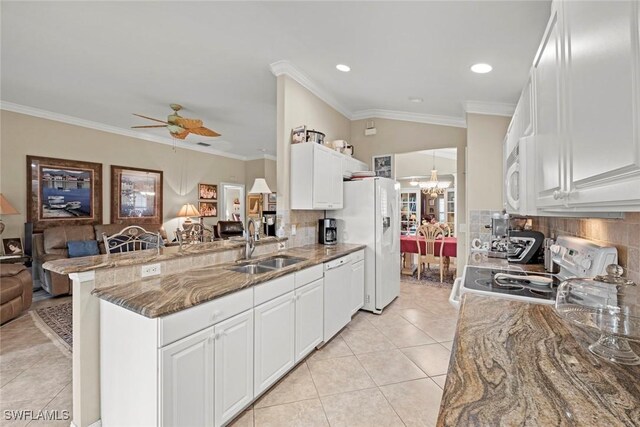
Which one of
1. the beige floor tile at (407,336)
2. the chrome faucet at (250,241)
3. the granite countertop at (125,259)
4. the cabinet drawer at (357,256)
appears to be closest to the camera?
the granite countertop at (125,259)

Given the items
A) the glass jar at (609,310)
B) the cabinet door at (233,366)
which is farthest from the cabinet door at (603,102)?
the cabinet door at (233,366)

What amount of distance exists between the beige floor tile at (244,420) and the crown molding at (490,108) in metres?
3.93

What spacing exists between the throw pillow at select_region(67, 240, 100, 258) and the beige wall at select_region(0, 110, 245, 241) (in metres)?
0.70

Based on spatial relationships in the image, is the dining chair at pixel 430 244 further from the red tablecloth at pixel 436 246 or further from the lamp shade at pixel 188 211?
the lamp shade at pixel 188 211

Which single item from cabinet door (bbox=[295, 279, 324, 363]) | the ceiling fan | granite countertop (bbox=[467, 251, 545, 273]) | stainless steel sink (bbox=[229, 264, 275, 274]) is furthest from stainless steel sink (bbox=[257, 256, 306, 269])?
the ceiling fan

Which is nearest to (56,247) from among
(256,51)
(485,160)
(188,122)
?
(188,122)

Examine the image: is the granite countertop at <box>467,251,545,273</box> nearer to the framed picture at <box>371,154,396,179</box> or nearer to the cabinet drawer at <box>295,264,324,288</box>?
the cabinet drawer at <box>295,264,324,288</box>

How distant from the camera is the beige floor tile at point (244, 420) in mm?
1794

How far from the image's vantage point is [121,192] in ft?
17.8

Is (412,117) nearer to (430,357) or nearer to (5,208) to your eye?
(430,357)

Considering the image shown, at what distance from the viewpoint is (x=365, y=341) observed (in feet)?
9.65

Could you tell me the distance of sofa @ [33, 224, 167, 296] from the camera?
401cm

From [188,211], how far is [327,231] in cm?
401

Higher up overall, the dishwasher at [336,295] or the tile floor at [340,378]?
the dishwasher at [336,295]
